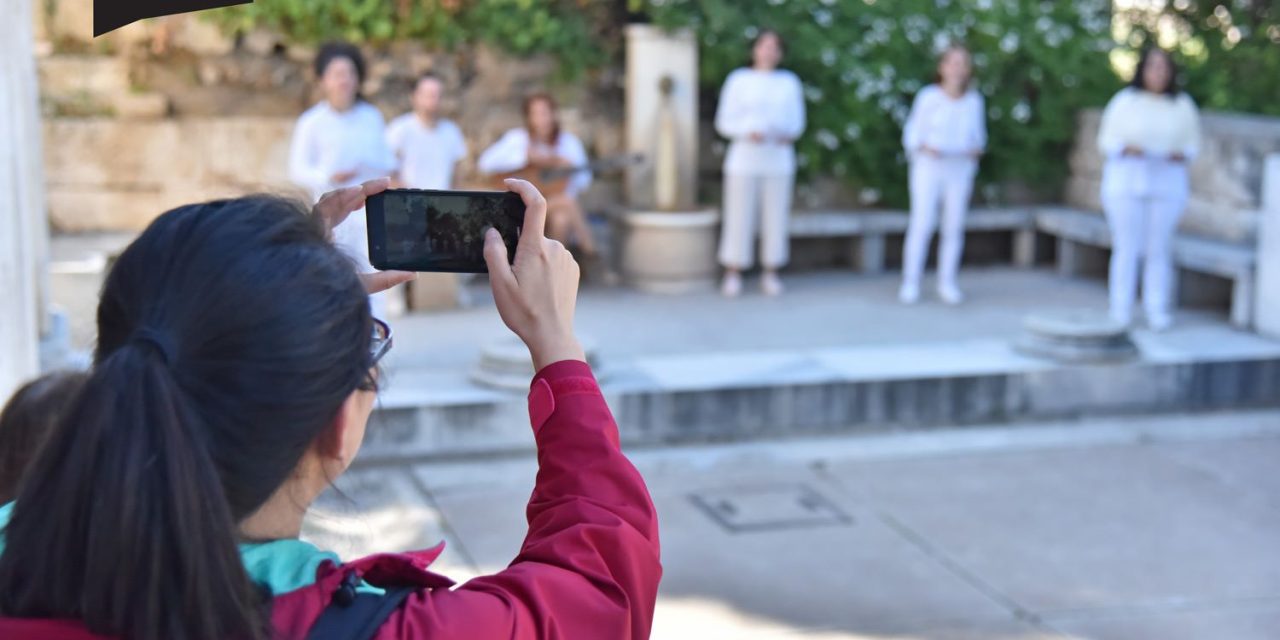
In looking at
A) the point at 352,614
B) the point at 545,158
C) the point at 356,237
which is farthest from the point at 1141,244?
the point at 352,614

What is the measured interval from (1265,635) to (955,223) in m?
5.01

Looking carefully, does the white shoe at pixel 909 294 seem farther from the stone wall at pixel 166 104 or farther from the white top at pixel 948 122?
the stone wall at pixel 166 104

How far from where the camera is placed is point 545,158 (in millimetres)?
8742

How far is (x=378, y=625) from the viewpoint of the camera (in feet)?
4.44

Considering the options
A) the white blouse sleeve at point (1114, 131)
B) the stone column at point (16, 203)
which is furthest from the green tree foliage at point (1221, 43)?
the stone column at point (16, 203)

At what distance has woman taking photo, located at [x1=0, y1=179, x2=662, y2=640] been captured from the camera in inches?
49.4

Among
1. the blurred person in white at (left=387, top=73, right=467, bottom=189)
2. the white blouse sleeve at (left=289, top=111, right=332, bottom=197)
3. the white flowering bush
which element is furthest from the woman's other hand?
the white flowering bush

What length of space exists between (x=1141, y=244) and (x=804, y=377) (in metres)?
2.63

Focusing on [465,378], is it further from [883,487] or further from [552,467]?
[552,467]

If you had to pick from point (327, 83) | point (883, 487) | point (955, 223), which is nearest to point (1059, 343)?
point (883, 487)

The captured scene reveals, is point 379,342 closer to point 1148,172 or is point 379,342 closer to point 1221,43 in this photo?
point 1148,172

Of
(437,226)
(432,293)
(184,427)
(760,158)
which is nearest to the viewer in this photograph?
(184,427)

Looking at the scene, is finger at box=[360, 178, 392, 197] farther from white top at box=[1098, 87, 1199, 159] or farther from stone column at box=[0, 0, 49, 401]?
white top at box=[1098, 87, 1199, 159]

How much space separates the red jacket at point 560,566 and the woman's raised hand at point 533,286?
1.1 inches
